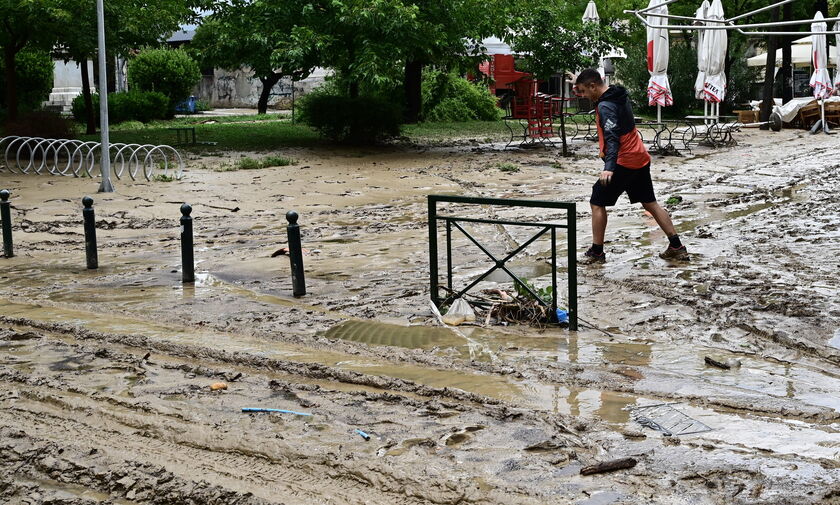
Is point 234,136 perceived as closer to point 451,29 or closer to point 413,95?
point 451,29

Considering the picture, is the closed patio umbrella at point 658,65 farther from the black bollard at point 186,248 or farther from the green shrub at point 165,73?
the green shrub at point 165,73

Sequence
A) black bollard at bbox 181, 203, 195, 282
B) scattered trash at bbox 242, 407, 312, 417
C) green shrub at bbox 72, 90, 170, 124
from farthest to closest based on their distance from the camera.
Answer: green shrub at bbox 72, 90, 170, 124, black bollard at bbox 181, 203, 195, 282, scattered trash at bbox 242, 407, 312, 417

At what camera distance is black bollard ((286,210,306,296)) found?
28.8ft

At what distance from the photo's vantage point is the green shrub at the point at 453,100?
3381cm

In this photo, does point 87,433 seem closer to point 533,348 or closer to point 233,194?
point 533,348

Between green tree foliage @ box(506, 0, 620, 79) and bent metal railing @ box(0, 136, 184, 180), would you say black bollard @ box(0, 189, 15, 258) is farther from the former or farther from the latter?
green tree foliage @ box(506, 0, 620, 79)

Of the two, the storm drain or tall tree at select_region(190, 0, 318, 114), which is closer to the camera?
the storm drain

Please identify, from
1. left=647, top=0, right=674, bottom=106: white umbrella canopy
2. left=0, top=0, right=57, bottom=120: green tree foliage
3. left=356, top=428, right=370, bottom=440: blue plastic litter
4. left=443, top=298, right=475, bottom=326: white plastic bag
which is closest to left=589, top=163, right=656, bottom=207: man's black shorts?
left=443, top=298, right=475, bottom=326: white plastic bag

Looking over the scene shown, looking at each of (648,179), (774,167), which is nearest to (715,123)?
(774,167)

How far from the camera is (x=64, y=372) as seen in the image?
6496 mm

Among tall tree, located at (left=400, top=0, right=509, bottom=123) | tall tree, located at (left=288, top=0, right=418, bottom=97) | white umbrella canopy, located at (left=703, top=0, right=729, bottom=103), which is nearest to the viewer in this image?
tall tree, located at (left=288, top=0, right=418, bottom=97)

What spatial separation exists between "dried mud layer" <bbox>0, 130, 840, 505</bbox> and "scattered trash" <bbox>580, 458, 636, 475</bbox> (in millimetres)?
41

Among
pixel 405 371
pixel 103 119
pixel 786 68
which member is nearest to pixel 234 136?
pixel 103 119

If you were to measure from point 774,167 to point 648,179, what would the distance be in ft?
33.8
